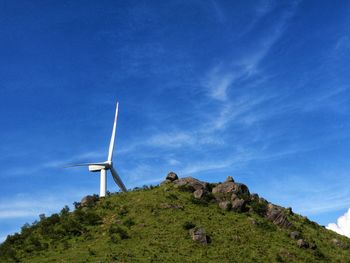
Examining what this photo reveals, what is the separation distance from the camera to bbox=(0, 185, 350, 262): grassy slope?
91.8 meters

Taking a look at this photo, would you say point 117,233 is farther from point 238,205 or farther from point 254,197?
point 254,197

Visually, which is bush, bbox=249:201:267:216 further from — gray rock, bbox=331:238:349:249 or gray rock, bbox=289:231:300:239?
gray rock, bbox=331:238:349:249

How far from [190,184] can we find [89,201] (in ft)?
90.3

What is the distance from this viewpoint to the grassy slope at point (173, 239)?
91.8m

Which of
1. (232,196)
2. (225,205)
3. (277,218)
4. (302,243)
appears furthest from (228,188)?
(302,243)

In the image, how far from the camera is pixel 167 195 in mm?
→ 120875

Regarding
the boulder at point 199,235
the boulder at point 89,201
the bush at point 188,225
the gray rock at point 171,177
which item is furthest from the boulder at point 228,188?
the boulder at point 89,201

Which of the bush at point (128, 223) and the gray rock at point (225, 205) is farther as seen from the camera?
the gray rock at point (225, 205)

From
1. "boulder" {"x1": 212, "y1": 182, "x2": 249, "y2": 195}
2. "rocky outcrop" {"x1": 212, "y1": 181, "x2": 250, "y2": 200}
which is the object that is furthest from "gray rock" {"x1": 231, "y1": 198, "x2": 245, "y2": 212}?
"boulder" {"x1": 212, "y1": 182, "x2": 249, "y2": 195}

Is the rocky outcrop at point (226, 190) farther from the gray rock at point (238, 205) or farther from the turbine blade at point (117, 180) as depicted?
the turbine blade at point (117, 180)

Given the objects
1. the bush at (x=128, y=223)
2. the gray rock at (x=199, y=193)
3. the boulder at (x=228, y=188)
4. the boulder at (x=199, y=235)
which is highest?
the boulder at (x=228, y=188)

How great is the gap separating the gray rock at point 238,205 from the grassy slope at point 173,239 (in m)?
1.76

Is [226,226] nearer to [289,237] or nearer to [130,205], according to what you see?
[289,237]

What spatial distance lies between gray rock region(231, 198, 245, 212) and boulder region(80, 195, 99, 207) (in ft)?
121
